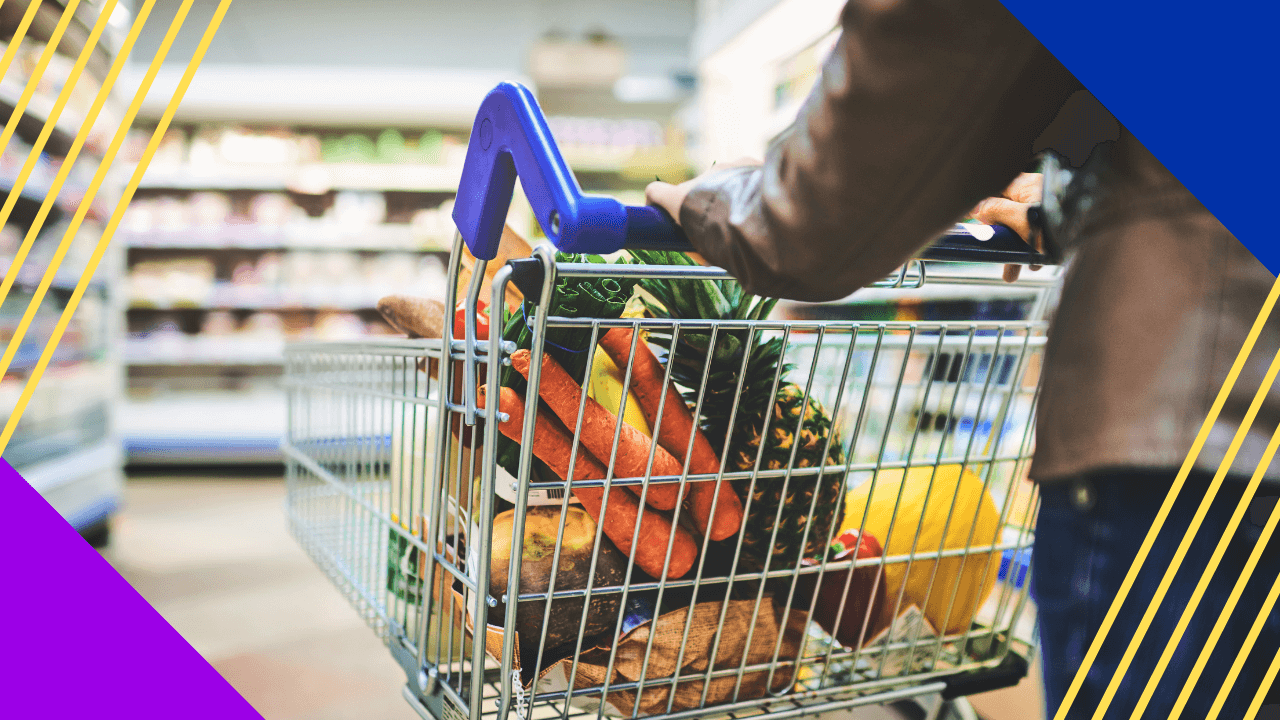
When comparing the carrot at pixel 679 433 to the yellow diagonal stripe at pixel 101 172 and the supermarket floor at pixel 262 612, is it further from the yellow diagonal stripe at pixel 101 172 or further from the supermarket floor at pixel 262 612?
the supermarket floor at pixel 262 612

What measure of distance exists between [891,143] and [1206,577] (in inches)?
12.4

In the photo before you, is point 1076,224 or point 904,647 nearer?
point 1076,224

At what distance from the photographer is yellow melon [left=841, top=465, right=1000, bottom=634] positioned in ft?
3.12

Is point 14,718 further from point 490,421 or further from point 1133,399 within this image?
point 1133,399

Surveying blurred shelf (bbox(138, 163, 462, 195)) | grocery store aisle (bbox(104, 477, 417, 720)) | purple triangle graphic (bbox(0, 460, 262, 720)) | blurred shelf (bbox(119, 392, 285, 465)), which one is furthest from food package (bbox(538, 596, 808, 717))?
blurred shelf (bbox(138, 163, 462, 195))

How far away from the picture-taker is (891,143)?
418 millimetres

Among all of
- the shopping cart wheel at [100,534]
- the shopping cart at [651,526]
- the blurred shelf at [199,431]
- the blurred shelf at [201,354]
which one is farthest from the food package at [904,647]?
the blurred shelf at [201,354]

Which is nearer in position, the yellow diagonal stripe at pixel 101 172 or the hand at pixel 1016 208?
the yellow diagonal stripe at pixel 101 172

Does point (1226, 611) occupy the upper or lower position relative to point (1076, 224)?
lower

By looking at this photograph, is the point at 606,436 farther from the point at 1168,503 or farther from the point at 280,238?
the point at 280,238

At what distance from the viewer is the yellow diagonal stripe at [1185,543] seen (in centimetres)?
43

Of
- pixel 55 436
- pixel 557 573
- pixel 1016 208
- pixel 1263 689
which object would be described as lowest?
pixel 55 436

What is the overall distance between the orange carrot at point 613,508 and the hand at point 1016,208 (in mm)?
406

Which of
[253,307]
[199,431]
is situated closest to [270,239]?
[253,307]
